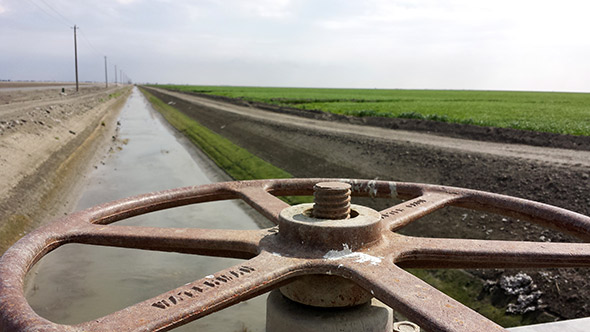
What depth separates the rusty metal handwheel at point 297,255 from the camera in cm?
172

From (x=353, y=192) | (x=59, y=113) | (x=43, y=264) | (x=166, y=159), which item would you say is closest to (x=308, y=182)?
(x=353, y=192)

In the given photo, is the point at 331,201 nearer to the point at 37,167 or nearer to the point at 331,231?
the point at 331,231

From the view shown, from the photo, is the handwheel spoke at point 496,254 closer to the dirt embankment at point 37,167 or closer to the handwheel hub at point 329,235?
the handwheel hub at point 329,235

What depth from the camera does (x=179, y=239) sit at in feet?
8.30

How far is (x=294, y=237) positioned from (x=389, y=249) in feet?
1.58

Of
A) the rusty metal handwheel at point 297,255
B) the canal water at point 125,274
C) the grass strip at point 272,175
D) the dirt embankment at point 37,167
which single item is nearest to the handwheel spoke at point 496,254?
the rusty metal handwheel at point 297,255

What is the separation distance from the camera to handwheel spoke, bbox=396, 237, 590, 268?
7.73 feet

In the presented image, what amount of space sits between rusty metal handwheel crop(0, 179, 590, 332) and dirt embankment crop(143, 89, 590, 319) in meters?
3.21

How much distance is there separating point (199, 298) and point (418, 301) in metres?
0.85

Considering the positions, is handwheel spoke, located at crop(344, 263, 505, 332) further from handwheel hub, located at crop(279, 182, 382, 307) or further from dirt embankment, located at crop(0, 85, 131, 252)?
dirt embankment, located at crop(0, 85, 131, 252)

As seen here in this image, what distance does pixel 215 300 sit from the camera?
1.84 meters

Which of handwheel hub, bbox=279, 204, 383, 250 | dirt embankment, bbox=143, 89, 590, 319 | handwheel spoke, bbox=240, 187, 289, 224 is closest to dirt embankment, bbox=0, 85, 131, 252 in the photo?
handwheel spoke, bbox=240, 187, 289, 224

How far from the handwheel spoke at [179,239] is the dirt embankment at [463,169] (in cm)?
432

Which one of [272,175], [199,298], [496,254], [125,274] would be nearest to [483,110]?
[272,175]
